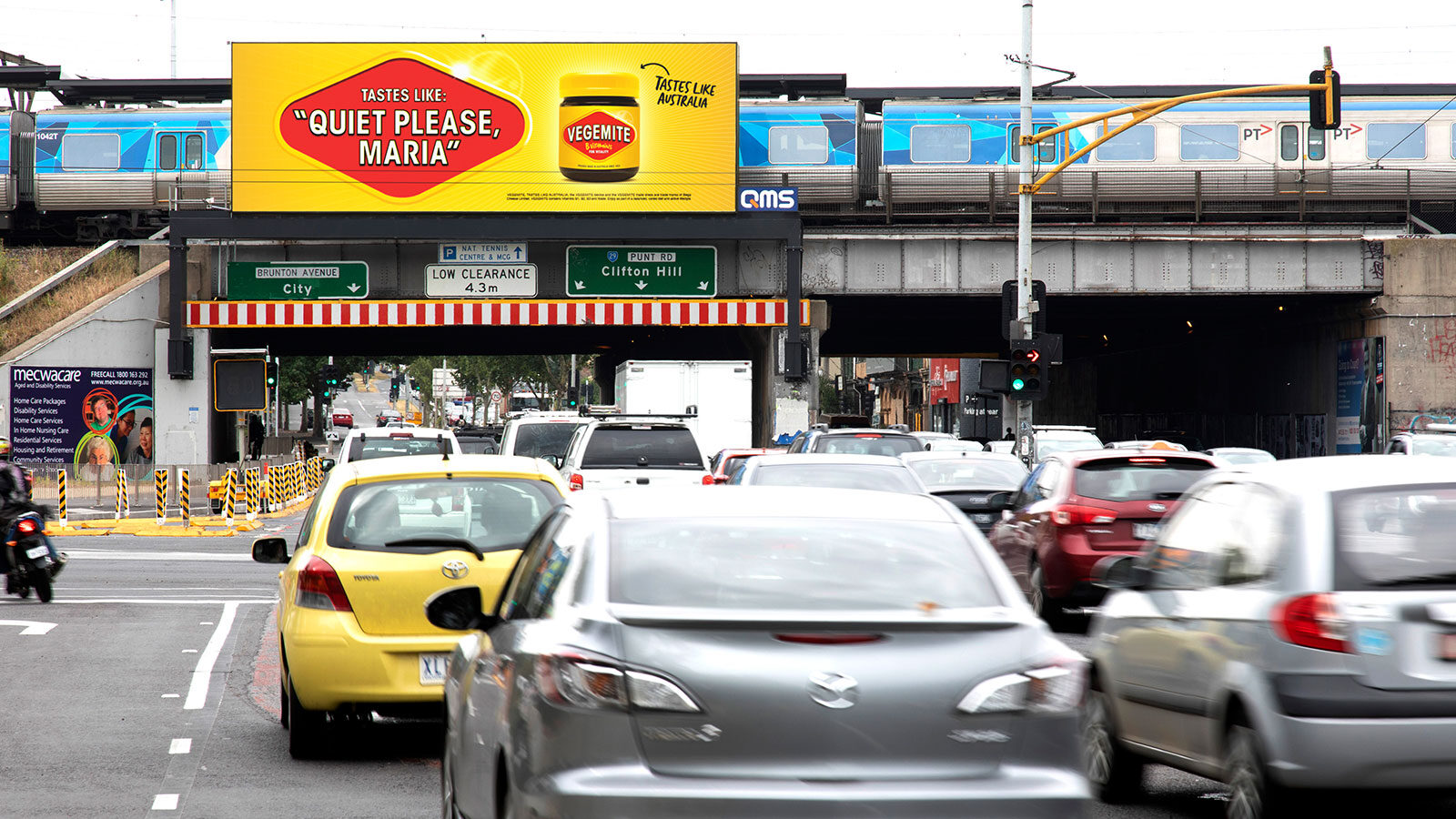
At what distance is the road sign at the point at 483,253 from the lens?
38.9 m

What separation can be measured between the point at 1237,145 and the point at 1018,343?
16.4 meters

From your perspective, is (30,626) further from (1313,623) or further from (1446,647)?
(1446,647)

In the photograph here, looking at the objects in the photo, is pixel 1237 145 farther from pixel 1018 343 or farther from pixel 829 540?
pixel 829 540

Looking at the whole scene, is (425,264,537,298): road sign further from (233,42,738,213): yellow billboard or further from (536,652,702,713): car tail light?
(536,652,702,713): car tail light

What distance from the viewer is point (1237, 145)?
40438 mm

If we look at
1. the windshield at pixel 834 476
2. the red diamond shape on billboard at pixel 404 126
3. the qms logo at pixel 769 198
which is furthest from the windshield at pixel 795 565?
the red diamond shape on billboard at pixel 404 126

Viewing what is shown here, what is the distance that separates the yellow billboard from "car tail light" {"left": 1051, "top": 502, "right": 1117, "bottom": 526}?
25.1m

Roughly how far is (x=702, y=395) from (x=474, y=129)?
9.61 metres

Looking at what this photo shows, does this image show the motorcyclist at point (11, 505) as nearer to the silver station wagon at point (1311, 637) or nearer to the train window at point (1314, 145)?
the silver station wagon at point (1311, 637)

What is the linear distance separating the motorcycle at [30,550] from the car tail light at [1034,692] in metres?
14.5

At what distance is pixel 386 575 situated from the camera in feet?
28.8

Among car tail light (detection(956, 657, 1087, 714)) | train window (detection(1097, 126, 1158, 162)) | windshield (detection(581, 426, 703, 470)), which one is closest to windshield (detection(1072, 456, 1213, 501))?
windshield (detection(581, 426, 703, 470))

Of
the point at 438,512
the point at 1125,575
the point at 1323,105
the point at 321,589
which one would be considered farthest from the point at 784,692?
the point at 1323,105

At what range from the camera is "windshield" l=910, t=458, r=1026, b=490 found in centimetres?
1925
